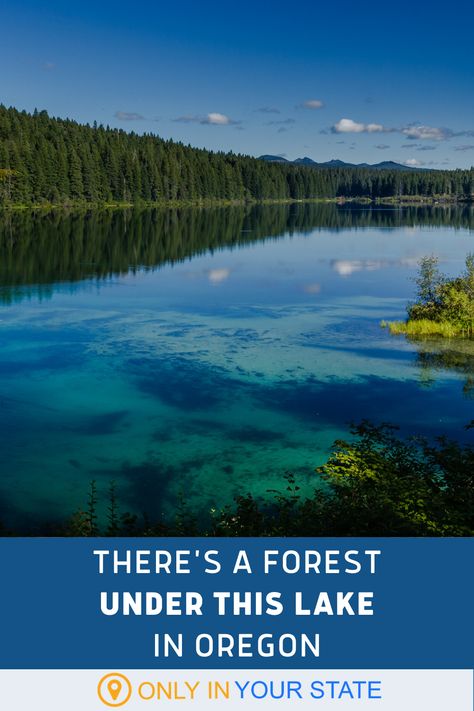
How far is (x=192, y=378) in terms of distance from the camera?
29.0 metres

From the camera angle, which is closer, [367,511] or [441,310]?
[367,511]

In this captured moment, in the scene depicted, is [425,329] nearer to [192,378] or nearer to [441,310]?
[441,310]

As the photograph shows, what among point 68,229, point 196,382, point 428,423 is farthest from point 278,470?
point 68,229

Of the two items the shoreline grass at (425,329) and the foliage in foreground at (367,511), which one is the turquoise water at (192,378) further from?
the foliage in foreground at (367,511)

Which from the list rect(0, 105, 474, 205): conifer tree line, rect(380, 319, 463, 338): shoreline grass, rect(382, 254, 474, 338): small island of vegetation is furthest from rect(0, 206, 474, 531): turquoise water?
rect(0, 105, 474, 205): conifer tree line

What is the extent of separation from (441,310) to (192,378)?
54.6ft

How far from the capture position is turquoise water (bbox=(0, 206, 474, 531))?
1962 cm

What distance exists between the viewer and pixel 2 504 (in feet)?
57.7

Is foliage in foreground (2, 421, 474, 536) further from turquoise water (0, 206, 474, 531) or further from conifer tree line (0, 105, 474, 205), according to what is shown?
conifer tree line (0, 105, 474, 205)

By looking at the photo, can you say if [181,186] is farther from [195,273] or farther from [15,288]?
[15,288]

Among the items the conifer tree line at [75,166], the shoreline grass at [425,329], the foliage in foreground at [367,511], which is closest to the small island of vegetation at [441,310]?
the shoreline grass at [425,329]

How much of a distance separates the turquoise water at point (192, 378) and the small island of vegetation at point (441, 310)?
1.64 m

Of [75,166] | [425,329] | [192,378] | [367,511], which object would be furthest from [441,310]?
[75,166]

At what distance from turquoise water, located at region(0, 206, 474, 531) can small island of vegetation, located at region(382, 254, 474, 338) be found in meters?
1.64
